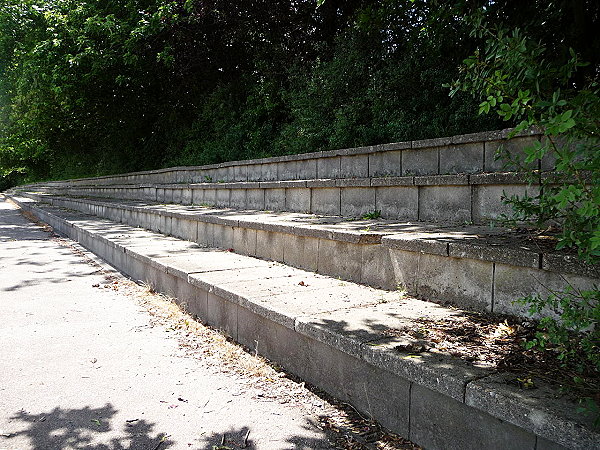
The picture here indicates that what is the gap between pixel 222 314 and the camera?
337 centimetres

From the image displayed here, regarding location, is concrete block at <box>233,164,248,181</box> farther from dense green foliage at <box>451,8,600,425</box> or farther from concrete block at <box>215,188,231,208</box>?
dense green foliage at <box>451,8,600,425</box>

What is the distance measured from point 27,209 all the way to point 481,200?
17.7 m

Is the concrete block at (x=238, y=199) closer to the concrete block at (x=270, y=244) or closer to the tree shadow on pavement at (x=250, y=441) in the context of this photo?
the concrete block at (x=270, y=244)

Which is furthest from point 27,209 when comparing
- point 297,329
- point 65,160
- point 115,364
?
point 297,329

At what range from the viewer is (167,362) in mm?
2961

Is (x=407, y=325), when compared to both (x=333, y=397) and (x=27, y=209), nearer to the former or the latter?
(x=333, y=397)

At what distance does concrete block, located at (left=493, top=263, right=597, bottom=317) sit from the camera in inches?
75.1

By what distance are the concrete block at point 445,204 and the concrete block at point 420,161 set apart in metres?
0.51

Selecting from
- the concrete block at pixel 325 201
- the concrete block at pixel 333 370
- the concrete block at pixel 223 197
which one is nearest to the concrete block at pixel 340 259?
Answer: the concrete block at pixel 333 370

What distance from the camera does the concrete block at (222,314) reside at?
3.22 m

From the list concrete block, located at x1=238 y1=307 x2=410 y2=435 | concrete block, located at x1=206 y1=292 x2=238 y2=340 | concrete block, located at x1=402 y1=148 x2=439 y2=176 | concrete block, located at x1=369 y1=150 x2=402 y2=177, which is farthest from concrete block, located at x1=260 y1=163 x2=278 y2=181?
concrete block, located at x1=238 y1=307 x2=410 y2=435

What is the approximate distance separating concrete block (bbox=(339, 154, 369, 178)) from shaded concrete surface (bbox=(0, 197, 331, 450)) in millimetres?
2760

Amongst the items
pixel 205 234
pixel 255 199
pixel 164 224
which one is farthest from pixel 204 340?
pixel 164 224

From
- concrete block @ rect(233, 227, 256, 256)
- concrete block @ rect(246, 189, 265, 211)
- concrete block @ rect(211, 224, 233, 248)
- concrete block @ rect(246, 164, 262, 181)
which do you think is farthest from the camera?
concrete block @ rect(246, 164, 262, 181)
